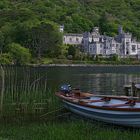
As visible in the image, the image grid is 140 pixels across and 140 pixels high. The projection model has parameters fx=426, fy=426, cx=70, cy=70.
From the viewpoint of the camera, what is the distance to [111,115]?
24625mm

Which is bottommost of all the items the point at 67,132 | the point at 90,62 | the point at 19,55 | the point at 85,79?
the point at 90,62

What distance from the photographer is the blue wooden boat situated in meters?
23.3

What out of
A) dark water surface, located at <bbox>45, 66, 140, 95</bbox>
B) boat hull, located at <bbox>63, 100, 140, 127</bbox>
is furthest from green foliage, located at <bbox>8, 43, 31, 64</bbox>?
boat hull, located at <bbox>63, 100, 140, 127</bbox>

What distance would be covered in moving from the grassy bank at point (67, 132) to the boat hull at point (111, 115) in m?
0.39

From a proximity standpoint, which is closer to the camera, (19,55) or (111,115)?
(111,115)

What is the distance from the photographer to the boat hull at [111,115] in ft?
75.9

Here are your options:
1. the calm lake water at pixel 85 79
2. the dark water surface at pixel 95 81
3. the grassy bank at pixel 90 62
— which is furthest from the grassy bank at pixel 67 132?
the grassy bank at pixel 90 62

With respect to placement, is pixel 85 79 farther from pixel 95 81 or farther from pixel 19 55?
pixel 19 55

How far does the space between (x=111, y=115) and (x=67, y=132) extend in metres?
3.47

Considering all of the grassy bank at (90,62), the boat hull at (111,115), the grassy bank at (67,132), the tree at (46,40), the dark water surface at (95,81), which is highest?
the tree at (46,40)

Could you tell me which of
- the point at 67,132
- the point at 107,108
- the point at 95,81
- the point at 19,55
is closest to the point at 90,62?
the point at 19,55

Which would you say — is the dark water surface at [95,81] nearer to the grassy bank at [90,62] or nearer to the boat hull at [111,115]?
the boat hull at [111,115]

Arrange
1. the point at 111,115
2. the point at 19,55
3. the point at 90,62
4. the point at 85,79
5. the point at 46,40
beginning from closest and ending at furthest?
the point at 111,115 → the point at 85,79 → the point at 19,55 → the point at 46,40 → the point at 90,62

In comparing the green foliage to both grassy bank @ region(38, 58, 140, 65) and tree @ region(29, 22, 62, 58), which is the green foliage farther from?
tree @ region(29, 22, 62, 58)
